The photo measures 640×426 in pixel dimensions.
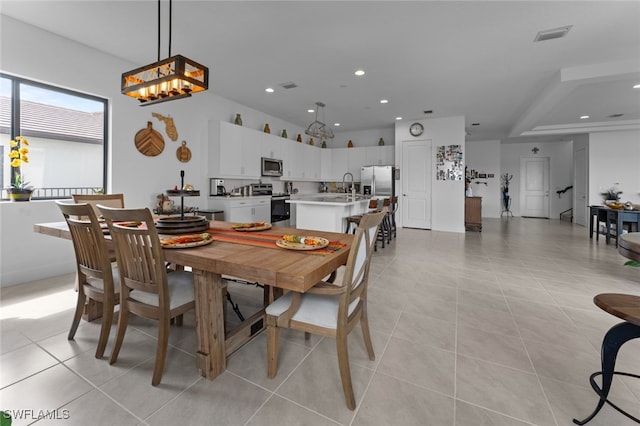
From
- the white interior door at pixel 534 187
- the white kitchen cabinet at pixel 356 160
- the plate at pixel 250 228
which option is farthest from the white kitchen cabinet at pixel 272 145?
the white interior door at pixel 534 187

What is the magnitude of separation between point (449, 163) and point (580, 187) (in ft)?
15.2

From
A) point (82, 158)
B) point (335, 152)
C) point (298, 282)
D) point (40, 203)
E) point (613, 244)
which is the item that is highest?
point (335, 152)

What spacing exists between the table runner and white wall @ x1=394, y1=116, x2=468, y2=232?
6077 mm

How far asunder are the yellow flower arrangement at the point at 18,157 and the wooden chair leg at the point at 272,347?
11.0 feet

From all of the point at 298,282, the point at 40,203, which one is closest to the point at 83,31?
the point at 40,203

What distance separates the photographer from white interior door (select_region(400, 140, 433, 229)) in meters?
7.33

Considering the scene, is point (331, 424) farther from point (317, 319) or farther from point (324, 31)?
point (324, 31)

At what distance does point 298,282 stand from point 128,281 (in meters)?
1.14

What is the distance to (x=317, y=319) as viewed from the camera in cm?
152

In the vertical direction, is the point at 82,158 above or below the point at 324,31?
below

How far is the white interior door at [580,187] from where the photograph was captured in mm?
8070

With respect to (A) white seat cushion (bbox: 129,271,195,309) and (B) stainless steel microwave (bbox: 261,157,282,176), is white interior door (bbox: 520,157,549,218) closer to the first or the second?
(B) stainless steel microwave (bbox: 261,157,282,176)

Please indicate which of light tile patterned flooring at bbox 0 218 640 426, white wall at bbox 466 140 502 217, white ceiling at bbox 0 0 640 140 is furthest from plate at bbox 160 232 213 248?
white wall at bbox 466 140 502 217

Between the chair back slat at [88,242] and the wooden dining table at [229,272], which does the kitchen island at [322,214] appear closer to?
the wooden dining table at [229,272]
